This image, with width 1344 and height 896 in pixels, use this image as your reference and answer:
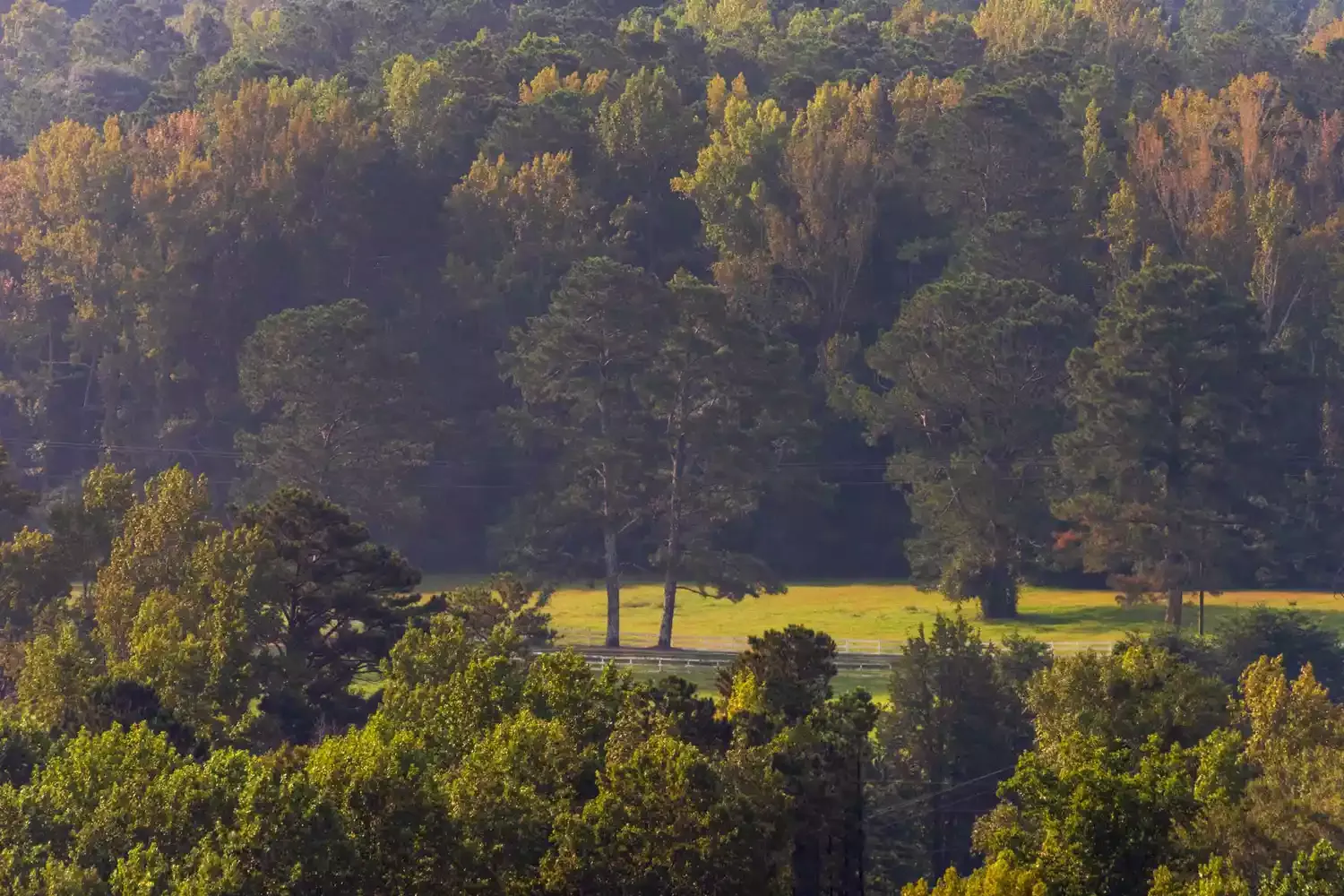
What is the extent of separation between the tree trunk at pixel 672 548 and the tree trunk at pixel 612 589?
1.65 meters

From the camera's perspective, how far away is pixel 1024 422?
83.4 metres

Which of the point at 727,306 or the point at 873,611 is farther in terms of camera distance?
the point at 727,306

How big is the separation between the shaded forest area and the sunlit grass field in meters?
1.67

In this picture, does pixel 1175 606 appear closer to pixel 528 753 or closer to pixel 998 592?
pixel 998 592

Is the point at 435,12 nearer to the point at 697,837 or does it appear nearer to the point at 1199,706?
the point at 1199,706

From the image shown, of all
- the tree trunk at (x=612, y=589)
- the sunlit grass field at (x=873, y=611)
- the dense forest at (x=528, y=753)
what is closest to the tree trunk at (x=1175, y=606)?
the sunlit grass field at (x=873, y=611)

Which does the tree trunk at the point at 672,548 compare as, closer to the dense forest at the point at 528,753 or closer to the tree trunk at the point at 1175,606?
the tree trunk at the point at 1175,606

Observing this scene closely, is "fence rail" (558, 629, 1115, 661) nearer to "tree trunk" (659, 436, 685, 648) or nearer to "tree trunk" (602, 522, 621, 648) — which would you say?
"tree trunk" (602, 522, 621, 648)

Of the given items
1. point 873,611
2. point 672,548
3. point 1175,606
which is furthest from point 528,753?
point 873,611

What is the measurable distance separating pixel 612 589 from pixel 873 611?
10755mm

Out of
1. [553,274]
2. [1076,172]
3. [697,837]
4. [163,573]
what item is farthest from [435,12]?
[697,837]

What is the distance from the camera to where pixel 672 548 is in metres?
80.3

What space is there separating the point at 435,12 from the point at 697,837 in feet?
360

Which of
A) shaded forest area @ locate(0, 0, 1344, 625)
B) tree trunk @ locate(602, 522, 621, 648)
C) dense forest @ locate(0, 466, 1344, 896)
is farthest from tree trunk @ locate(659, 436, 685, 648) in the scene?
dense forest @ locate(0, 466, 1344, 896)
